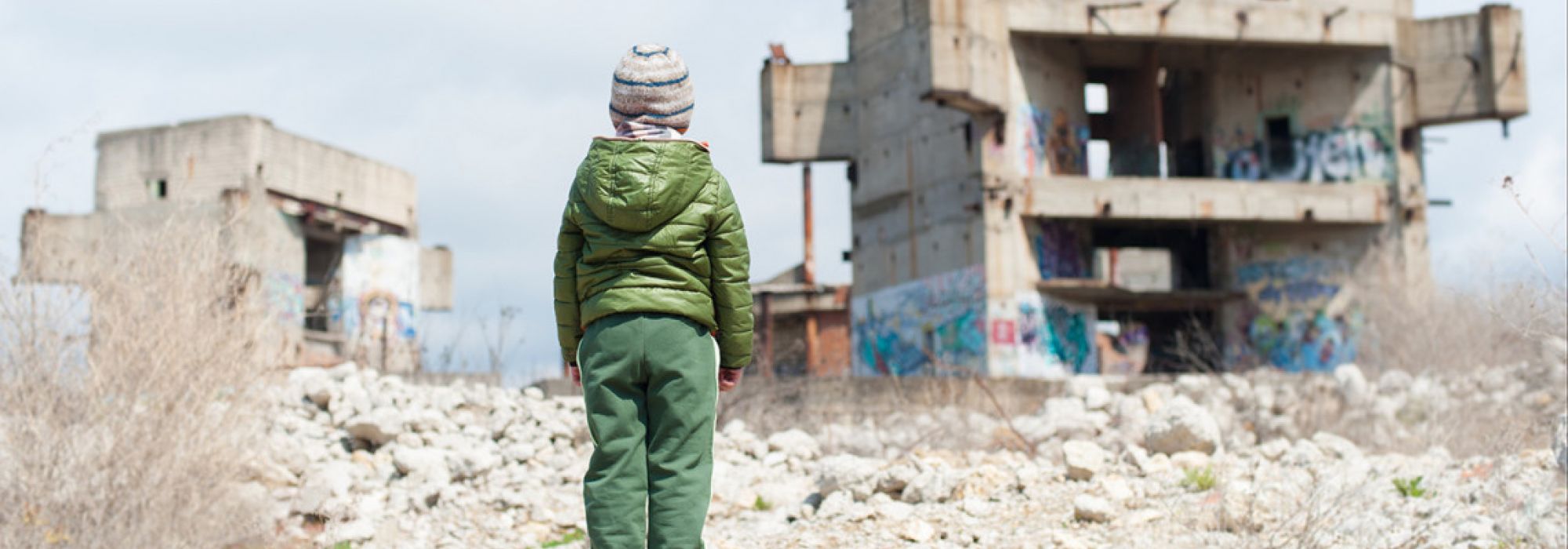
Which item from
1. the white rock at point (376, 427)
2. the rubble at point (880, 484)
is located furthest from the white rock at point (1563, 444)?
the white rock at point (376, 427)

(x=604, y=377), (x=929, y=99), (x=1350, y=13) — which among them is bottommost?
(x=604, y=377)

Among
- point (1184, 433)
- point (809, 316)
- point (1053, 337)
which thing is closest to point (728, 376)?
point (1184, 433)

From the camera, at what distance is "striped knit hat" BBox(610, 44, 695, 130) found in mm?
4555

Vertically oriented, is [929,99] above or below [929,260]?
above

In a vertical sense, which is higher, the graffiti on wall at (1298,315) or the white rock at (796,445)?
the graffiti on wall at (1298,315)

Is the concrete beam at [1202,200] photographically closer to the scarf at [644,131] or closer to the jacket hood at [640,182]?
the scarf at [644,131]

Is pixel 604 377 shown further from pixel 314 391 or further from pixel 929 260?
pixel 929 260

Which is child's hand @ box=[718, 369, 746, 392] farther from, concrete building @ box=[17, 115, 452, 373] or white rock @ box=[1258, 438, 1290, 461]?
concrete building @ box=[17, 115, 452, 373]

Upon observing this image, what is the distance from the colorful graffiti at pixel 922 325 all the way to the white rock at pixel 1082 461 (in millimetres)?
17286

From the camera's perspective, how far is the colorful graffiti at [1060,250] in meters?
28.2

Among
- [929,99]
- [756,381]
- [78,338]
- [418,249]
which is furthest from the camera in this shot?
[418,249]

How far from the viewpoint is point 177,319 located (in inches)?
296

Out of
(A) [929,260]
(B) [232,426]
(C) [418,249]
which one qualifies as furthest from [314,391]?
(C) [418,249]

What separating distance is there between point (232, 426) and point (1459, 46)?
27.7 m
